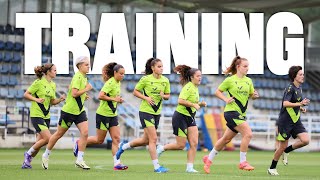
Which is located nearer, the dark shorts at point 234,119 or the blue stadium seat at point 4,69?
the dark shorts at point 234,119

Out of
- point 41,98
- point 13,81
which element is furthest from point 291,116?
point 13,81

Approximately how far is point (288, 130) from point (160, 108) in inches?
95.2

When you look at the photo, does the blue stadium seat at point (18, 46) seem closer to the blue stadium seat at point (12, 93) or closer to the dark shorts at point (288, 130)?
the blue stadium seat at point (12, 93)

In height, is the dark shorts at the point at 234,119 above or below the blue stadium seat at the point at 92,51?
below

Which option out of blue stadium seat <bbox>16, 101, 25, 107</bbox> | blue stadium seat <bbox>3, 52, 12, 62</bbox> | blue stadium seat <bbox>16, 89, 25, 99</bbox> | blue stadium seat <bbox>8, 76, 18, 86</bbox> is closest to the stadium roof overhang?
blue stadium seat <bbox>3, 52, 12, 62</bbox>

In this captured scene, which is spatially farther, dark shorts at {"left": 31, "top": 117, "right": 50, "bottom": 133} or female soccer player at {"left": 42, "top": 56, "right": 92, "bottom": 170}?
dark shorts at {"left": 31, "top": 117, "right": 50, "bottom": 133}

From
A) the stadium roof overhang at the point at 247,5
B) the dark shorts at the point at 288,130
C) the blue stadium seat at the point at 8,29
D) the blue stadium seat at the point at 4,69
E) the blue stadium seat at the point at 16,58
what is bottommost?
the dark shorts at the point at 288,130

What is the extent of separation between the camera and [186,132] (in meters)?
17.6

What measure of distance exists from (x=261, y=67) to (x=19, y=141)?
15293 millimetres

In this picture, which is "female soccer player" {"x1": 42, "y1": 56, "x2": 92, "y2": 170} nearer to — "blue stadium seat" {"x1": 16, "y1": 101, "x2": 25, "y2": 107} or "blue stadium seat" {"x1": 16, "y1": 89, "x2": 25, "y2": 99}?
"blue stadium seat" {"x1": 16, "y1": 101, "x2": 25, "y2": 107}

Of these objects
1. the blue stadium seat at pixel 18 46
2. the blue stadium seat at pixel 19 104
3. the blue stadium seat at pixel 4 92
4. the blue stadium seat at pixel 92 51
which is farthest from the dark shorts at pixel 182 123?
the blue stadium seat at pixel 92 51

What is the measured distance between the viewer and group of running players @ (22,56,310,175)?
56.3 feet

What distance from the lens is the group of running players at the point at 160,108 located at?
1717 centimetres

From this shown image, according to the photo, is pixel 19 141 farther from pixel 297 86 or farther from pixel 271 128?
pixel 297 86
